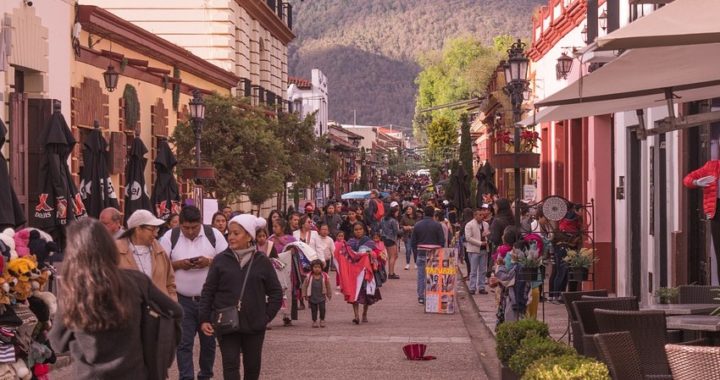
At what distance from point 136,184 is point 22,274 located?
13198 mm

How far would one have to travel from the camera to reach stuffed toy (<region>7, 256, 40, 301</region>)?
32.0ft

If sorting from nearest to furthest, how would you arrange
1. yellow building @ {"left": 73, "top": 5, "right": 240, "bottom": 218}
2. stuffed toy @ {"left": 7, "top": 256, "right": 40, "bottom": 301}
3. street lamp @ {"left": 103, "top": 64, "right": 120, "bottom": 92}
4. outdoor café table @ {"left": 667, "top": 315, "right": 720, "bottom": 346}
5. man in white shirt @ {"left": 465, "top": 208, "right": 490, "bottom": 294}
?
outdoor café table @ {"left": 667, "top": 315, "right": 720, "bottom": 346} < stuffed toy @ {"left": 7, "top": 256, "right": 40, "bottom": 301} < yellow building @ {"left": 73, "top": 5, "right": 240, "bottom": 218} < street lamp @ {"left": 103, "top": 64, "right": 120, "bottom": 92} < man in white shirt @ {"left": 465, "top": 208, "right": 490, "bottom": 294}

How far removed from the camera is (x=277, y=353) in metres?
15.9

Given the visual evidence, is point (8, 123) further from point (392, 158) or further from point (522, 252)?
point (392, 158)

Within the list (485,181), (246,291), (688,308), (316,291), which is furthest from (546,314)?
(485,181)

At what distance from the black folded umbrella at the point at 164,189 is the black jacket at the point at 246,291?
45.6 ft

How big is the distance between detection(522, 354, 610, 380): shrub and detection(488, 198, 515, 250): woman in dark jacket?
46.4ft

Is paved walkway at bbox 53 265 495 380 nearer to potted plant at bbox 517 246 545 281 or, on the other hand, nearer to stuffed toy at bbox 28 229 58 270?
potted plant at bbox 517 246 545 281

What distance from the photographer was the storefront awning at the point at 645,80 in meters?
8.65

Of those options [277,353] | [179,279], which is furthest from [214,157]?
[179,279]

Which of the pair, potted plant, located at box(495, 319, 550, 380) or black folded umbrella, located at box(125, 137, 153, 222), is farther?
black folded umbrella, located at box(125, 137, 153, 222)

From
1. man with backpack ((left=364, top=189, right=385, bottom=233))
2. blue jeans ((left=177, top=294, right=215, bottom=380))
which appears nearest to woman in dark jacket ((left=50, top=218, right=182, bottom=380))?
blue jeans ((left=177, top=294, right=215, bottom=380))

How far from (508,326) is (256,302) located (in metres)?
2.68

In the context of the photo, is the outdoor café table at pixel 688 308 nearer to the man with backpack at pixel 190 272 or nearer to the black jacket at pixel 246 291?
the black jacket at pixel 246 291
